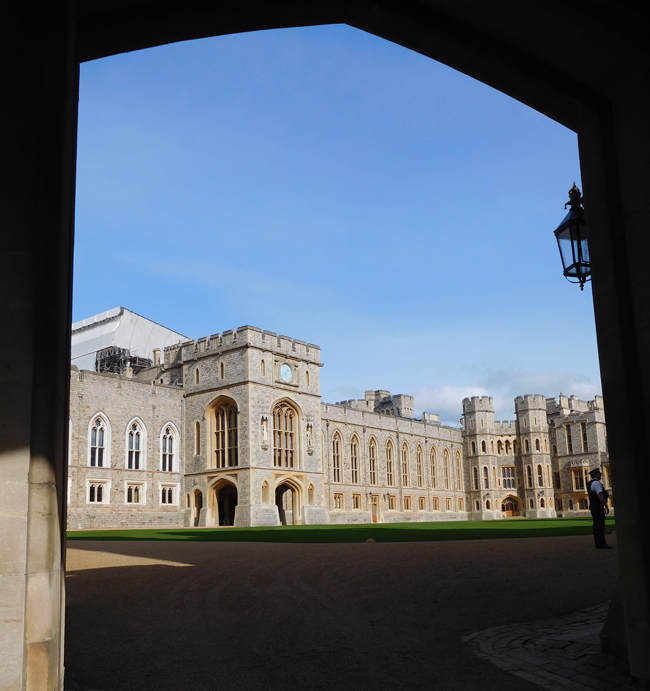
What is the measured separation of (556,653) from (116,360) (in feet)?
136

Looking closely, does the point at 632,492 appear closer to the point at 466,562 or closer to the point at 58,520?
the point at 58,520

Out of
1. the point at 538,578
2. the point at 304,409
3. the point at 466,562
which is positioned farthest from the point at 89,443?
the point at 538,578

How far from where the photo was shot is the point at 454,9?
4.53 meters

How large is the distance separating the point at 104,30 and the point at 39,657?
3.36 metres

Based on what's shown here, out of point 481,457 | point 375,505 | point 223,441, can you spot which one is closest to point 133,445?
point 223,441

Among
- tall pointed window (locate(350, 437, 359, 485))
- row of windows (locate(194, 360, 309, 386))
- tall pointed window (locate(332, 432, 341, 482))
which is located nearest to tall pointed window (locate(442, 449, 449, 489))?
tall pointed window (locate(350, 437, 359, 485))

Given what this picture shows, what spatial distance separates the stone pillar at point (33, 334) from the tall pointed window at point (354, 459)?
4149cm

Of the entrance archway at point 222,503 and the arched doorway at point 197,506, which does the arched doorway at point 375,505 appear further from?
the arched doorway at point 197,506

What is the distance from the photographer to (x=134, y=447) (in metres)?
33.2

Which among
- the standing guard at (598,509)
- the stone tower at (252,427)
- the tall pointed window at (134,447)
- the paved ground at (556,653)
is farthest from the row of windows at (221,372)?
the paved ground at (556,653)

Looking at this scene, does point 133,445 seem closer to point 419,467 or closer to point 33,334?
point 419,467

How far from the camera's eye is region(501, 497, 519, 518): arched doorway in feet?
179

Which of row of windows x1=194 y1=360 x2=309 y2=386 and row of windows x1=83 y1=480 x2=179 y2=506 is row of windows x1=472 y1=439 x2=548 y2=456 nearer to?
row of windows x1=194 y1=360 x2=309 y2=386

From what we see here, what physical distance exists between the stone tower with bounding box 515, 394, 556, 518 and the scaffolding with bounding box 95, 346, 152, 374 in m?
27.6
